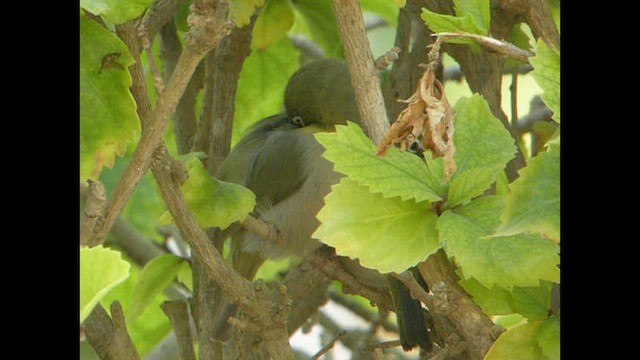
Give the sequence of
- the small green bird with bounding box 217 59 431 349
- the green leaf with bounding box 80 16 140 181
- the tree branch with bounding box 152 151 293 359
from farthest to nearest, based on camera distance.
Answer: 1. the small green bird with bounding box 217 59 431 349
2. the tree branch with bounding box 152 151 293 359
3. the green leaf with bounding box 80 16 140 181

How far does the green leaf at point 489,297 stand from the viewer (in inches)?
37.1

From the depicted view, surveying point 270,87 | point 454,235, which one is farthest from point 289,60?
point 454,235

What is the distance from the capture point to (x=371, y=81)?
0.98m

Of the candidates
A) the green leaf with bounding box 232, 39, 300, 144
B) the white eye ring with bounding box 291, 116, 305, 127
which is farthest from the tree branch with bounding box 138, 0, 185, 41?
the white eye ring with bounding box 291, 116, 305, 127

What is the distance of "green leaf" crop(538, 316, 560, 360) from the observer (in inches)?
34.4

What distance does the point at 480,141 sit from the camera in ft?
3.00

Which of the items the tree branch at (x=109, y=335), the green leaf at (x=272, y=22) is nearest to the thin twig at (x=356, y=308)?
the green leaf at (x=272, y=22)

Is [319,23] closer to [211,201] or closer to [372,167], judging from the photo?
[211,201]

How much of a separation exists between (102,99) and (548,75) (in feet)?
1.28

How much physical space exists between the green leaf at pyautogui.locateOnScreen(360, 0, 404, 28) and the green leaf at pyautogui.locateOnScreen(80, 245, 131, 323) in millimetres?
1068

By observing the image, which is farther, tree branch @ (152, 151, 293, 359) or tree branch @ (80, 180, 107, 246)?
tree branch @ (152, 151, 293, 359)

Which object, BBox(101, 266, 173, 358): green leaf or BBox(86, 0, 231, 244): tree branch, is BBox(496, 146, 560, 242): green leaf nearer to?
BBox(86, 0, 231, 244): tree branch
